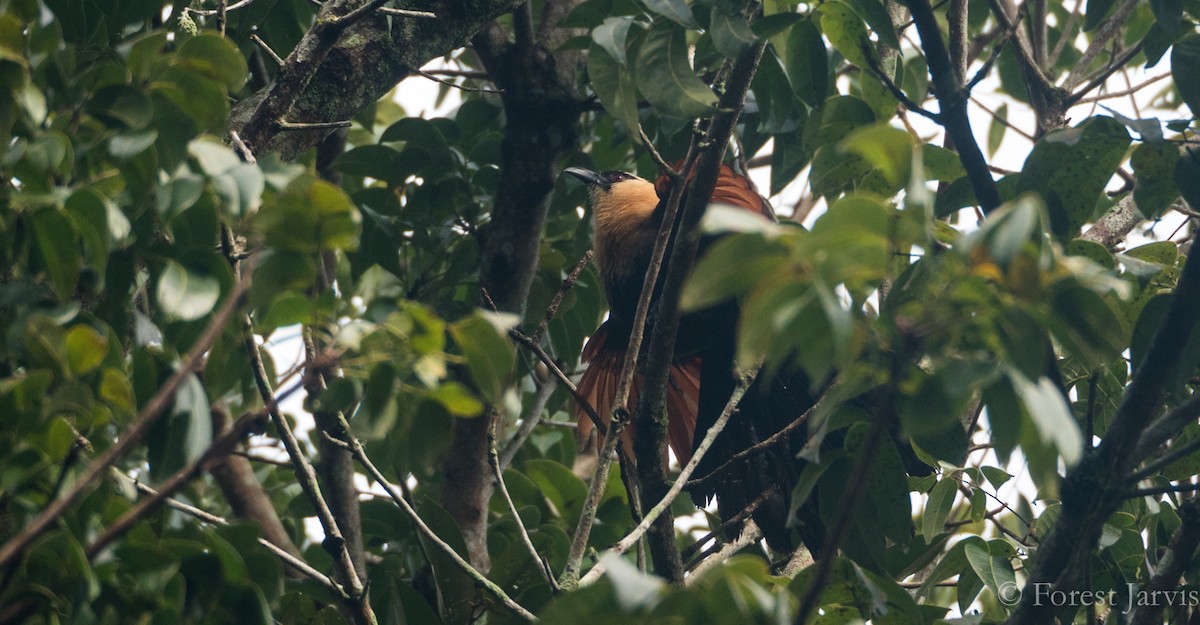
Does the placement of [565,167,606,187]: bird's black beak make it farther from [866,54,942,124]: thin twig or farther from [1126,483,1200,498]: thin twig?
Result: [1126,483,1200,498]: thin twig

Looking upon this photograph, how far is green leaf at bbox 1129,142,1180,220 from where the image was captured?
1.76 metres

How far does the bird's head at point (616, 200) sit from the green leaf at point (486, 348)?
2.49 metres

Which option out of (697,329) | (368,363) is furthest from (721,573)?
(697,329)

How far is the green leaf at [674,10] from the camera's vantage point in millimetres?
1599

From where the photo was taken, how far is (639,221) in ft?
11.9

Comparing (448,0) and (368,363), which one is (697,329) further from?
(368,363)

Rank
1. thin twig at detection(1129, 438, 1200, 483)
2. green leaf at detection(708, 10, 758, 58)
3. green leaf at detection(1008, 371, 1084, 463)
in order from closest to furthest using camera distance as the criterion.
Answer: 1. green leaf at detection(1008, 371, 1084, 463)
2. thin twig at detection(1129, 438, 1200, 483)
3. green leaf at detection(708, 10, 758, 58)

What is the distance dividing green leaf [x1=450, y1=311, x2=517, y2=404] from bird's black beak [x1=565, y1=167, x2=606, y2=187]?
2.62 metres

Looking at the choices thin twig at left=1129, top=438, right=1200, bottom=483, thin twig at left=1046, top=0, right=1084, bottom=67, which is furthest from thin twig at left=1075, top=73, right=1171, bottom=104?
thin twig at left=1129, top=438, right=1200, bottom=483

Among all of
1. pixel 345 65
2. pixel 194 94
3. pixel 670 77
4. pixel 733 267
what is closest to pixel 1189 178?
pixel 670 77

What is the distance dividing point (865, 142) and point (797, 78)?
1.07 m

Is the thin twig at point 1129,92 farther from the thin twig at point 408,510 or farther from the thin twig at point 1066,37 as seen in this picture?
the thin twig at point 408,510

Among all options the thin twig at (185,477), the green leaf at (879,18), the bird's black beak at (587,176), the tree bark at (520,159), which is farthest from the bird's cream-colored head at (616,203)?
the thin twig at (185,477)

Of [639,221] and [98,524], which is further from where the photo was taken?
[639,221]
